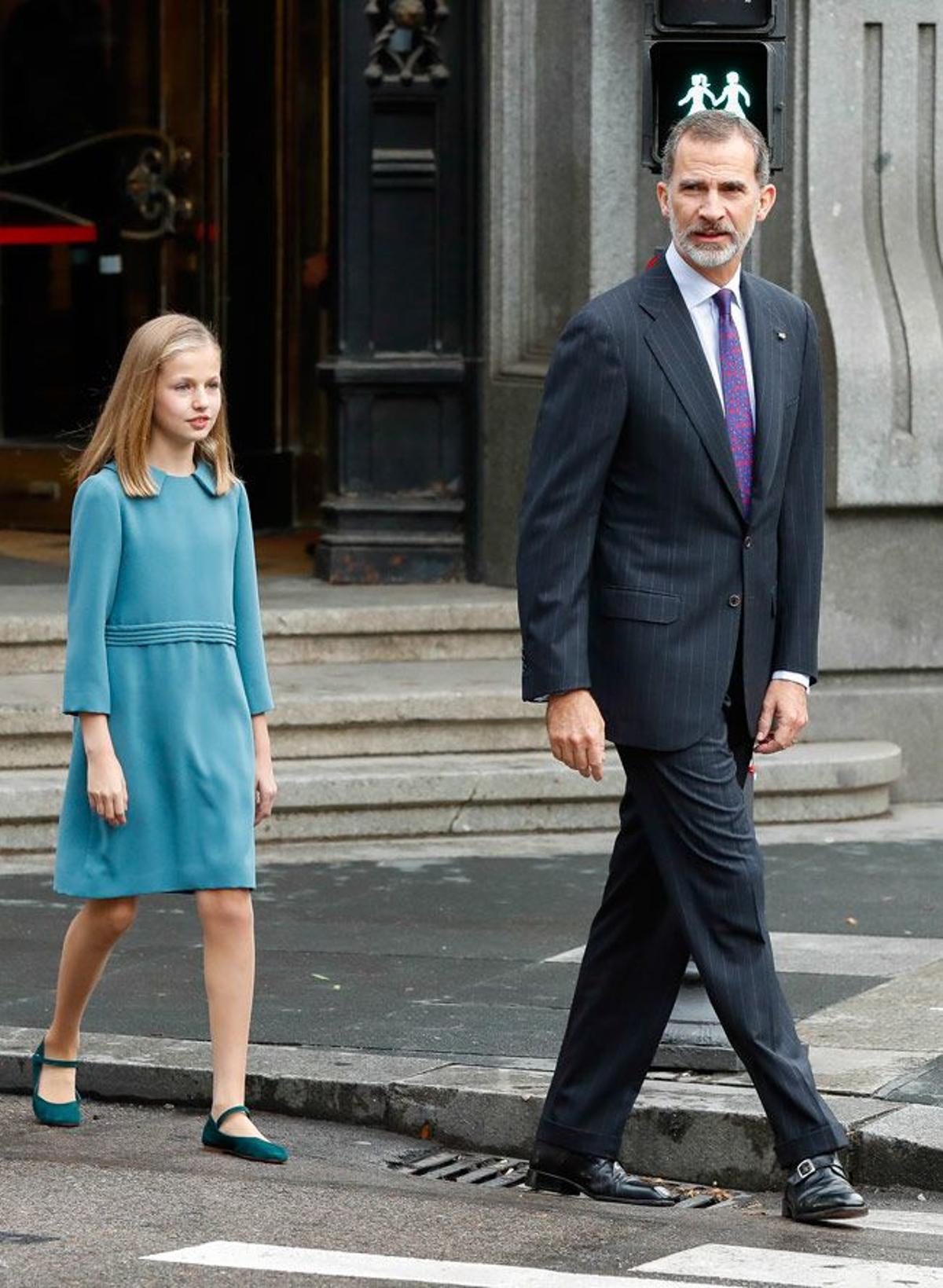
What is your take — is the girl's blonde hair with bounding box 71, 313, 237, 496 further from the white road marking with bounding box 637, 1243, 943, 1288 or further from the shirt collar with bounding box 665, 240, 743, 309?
the white road marking with bounding box 637, 1243, 943, 1288

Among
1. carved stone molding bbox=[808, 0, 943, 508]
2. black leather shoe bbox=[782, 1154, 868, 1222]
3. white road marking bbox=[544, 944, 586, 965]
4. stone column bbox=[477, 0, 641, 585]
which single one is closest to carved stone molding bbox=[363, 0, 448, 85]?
stone column bbox=[477, 0, 641, 585]

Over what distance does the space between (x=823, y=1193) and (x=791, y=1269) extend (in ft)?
1.20

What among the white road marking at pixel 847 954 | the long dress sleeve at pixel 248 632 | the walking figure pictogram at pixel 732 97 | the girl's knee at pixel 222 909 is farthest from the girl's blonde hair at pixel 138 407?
the white road marking at pixel 847 954

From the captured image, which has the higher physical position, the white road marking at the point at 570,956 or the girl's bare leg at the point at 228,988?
the girl's bare leg at the point at 228,988

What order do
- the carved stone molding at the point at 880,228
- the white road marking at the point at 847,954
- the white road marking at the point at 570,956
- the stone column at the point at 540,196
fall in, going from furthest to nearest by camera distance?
1. the stone column at the point at 540,196
2. the carved stone molding at the point at 880,228
3. the white road marking at the point at 570,956
4. the white road marking at the point at 847,954

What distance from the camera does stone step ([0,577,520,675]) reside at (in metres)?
11.2

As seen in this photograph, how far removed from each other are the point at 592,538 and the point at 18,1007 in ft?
8.86

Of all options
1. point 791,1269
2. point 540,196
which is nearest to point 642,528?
point 791,1269

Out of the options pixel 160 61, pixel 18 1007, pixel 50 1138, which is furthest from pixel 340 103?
pixel 50 1138

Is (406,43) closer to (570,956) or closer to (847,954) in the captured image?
(570,956)

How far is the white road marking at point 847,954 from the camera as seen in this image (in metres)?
8.03

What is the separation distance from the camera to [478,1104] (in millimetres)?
6551

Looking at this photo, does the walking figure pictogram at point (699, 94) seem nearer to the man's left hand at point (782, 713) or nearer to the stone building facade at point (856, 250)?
the man's left hand at point (782, 713)

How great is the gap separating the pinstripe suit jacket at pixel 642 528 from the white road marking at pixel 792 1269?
100cm
